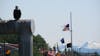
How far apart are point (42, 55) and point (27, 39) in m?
21.2

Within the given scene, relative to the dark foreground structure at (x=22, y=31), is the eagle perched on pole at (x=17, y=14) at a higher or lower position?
higher

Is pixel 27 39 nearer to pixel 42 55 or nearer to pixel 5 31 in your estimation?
pixel 5 31

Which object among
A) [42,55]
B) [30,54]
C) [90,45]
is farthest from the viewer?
[90,45]

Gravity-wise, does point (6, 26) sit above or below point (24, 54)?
above

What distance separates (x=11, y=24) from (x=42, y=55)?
68.0 feet

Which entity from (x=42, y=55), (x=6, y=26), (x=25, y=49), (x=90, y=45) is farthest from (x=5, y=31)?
(x=90, y=45)

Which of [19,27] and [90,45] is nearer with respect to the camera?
[19,27]

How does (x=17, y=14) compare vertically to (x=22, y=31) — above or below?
above

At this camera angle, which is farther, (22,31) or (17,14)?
(17,14)

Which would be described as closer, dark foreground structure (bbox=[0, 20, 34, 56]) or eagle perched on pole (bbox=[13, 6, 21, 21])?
dark foreground structure (bbox=[0, 20, 34, 56])

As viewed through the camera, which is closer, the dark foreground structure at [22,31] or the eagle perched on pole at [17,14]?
the dark foreground structure at [22,31]

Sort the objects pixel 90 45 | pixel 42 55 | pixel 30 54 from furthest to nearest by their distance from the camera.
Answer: pixel 90 45 → pixel 42 55 → pixel 30 54

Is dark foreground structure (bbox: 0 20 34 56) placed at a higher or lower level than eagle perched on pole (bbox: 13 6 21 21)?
lower

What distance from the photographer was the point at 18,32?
2019 centimetres
